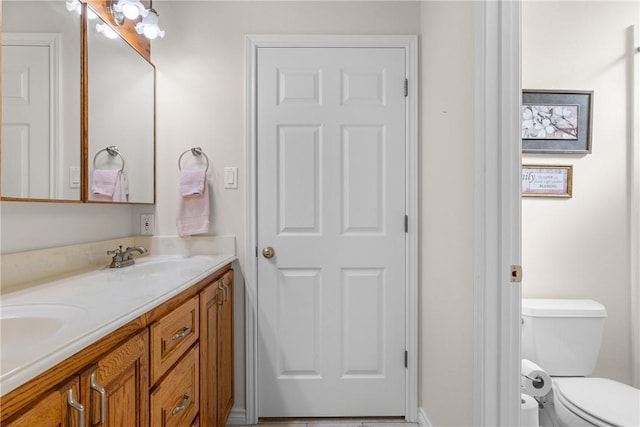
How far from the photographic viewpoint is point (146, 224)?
1.88 metres

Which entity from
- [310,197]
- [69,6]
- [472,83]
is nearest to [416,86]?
[472,83]

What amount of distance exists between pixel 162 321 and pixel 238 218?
91 cm

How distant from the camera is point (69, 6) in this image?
1346 mm

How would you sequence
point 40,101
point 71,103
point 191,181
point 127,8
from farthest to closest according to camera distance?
point 191,181 → point 127,8 → point 71,103 → point 40,101

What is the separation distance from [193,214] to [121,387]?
111cm

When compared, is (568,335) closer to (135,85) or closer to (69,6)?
(135,85)

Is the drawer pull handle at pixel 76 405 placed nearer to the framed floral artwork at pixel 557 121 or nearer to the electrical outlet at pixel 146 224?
the electrical outlet at pixel 146 224

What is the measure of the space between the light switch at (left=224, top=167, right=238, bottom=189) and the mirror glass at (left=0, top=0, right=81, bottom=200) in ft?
2.19

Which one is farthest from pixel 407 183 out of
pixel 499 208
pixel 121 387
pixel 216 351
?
pixel 121 387

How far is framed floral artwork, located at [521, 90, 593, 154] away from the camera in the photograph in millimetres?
1895

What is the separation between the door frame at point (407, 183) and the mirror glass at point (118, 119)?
524 mm

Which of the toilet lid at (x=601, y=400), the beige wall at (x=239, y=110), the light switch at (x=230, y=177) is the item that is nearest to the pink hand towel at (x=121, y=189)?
the beige wall at (x=239, y=110)

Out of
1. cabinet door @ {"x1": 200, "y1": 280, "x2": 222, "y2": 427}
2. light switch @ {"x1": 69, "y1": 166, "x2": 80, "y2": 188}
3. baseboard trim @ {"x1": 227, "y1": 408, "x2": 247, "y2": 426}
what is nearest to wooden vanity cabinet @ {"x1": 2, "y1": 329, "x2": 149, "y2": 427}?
cabinet door @ {"x1": 200, "y1": 280, "x2": 222, "y2": 427}

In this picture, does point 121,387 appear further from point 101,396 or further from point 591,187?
point 591,187
